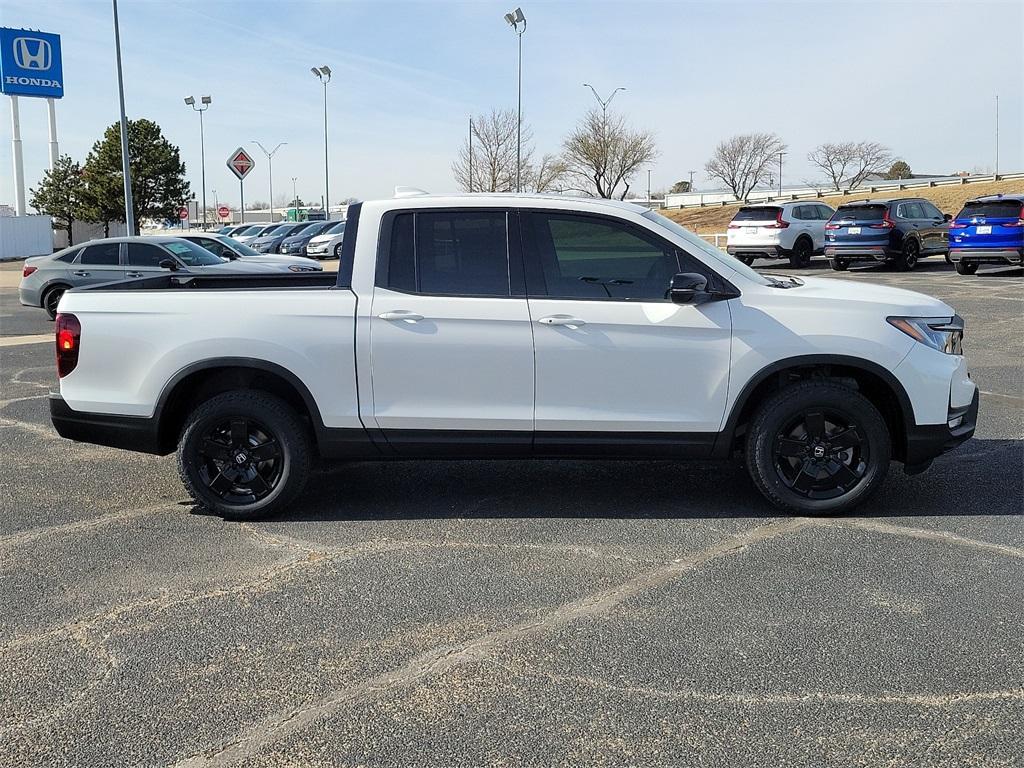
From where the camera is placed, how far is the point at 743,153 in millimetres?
100500

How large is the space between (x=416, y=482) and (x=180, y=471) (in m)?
1.48

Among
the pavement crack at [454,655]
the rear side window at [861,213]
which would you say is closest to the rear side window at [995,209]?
the rear side window at [861,213]

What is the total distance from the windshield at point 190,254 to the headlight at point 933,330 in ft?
40.2

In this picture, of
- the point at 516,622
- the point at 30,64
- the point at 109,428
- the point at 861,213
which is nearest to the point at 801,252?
the point at 861,213

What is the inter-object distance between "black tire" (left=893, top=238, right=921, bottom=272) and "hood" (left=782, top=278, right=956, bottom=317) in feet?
65.2

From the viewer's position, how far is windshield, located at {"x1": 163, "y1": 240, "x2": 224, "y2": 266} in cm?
1546

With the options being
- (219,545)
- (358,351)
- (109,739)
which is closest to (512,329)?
(358,351)

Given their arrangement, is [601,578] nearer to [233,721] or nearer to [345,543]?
[345,543]

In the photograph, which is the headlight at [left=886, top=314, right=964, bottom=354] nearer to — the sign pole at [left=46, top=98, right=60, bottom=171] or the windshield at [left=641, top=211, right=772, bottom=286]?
the windshield at [left=641, top=211, right=772, bottom=286]

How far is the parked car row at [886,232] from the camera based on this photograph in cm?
2116

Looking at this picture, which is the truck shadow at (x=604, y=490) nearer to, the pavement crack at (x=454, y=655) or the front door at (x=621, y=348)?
the front door at (x=621, y=348)

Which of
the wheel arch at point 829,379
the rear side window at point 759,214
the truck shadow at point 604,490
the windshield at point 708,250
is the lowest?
the truck shadow at point 604,490

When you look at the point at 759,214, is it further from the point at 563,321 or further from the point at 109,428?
the point at 109,428

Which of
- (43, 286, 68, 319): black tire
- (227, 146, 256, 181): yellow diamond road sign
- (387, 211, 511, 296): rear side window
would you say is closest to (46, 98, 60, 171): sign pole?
(227, 146, 256, 181): yellow diamond road sign
